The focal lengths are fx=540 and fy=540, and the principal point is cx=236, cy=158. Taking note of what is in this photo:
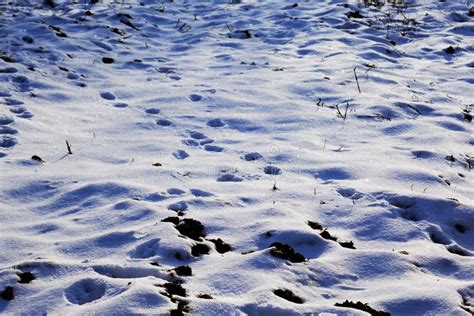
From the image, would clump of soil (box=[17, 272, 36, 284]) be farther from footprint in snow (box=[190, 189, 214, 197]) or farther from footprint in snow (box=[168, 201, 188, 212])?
footprint in snow (box=[190, 189, 214, 197])

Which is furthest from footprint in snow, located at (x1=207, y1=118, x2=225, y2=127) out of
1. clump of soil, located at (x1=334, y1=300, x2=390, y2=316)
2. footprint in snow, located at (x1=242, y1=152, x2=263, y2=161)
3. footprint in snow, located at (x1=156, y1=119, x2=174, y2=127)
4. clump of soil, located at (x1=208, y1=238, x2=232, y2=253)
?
clump of soil, located at (x1=334, y1=300, x2=390, y2=316)

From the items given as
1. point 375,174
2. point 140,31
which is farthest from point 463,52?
point 140,31

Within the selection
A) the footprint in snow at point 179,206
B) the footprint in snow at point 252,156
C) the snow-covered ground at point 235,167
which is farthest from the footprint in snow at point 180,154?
the footprint in snow at point 179,206

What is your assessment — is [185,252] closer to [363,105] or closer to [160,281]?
[160,281]

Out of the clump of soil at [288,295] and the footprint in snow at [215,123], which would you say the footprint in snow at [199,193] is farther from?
the footprint in snow at [215,123]

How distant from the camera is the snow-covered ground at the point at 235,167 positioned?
307cm

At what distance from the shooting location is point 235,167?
4664 millimetres

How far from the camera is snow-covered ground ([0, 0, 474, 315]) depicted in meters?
3.07

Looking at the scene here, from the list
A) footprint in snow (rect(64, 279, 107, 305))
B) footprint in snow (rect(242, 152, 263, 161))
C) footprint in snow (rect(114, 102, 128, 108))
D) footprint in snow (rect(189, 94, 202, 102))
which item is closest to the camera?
footprint in snow (rect(64, 279, 107, 305))

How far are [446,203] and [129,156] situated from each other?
2.72 meters

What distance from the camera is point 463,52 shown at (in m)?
7.83

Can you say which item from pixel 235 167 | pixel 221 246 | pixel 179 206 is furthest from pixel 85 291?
pixel 235 167

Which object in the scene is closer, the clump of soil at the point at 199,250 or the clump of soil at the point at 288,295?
the clump of soil at the point at 288,295

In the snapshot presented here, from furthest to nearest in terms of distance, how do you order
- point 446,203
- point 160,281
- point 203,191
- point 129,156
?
point 129,156, point 203,191, point 446,203, point 160,281
